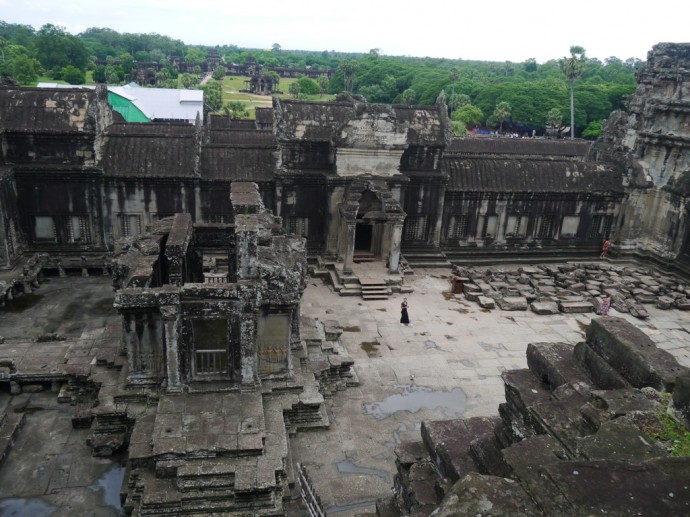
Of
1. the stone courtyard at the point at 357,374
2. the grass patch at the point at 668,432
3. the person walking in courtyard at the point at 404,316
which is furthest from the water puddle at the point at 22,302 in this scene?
the grass patch at the point at 668,432

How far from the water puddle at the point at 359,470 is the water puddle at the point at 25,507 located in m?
6.13

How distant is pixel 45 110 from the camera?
22906mm

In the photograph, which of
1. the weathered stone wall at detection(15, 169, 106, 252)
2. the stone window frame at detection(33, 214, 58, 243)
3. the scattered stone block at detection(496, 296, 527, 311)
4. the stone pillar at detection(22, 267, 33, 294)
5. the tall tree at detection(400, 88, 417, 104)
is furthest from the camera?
the tall tree at detection(400, 88, 417, 104)

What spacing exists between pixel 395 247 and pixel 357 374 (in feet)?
25.6

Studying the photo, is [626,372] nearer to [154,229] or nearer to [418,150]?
[154,229]

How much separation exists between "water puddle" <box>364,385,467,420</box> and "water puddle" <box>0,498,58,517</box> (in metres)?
7.78

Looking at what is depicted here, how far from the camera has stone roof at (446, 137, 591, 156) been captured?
44.2 meters

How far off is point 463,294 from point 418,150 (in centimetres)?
681

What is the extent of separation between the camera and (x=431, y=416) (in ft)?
50.2

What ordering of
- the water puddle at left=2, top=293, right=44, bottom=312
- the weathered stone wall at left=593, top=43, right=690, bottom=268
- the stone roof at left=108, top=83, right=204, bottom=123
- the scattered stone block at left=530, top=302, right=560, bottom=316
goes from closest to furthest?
the water puddle at left=2, top=293, right=44, bottom=312, the scattered stone block at left=530, top=302, right=560, bottom=316, the weathered stone wall at left=593, top=43, right=690, bottom=268, the stone roof at left=108, top=83, right=204, bottom=123

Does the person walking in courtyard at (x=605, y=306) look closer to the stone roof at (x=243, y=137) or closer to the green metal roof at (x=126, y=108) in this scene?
the stone roof at (x=243, y=137)

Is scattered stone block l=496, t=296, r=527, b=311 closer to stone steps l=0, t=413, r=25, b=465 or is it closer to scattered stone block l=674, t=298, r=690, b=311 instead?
scattered stone block l=674, t=298, r=690, b=311

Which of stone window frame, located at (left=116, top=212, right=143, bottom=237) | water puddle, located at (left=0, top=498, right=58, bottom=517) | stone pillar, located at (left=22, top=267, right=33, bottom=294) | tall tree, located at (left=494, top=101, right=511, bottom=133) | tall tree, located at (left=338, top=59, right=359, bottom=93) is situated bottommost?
water puddle, located at (left=0, top=498, right=58, bottom=517)

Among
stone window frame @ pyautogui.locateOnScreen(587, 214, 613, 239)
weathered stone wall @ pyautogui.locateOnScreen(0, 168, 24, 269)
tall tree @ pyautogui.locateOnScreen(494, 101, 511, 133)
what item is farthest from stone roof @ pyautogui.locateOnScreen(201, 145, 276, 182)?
tall tree @ pyautogui.locateOnScreen(494, 101, 511, 133)
